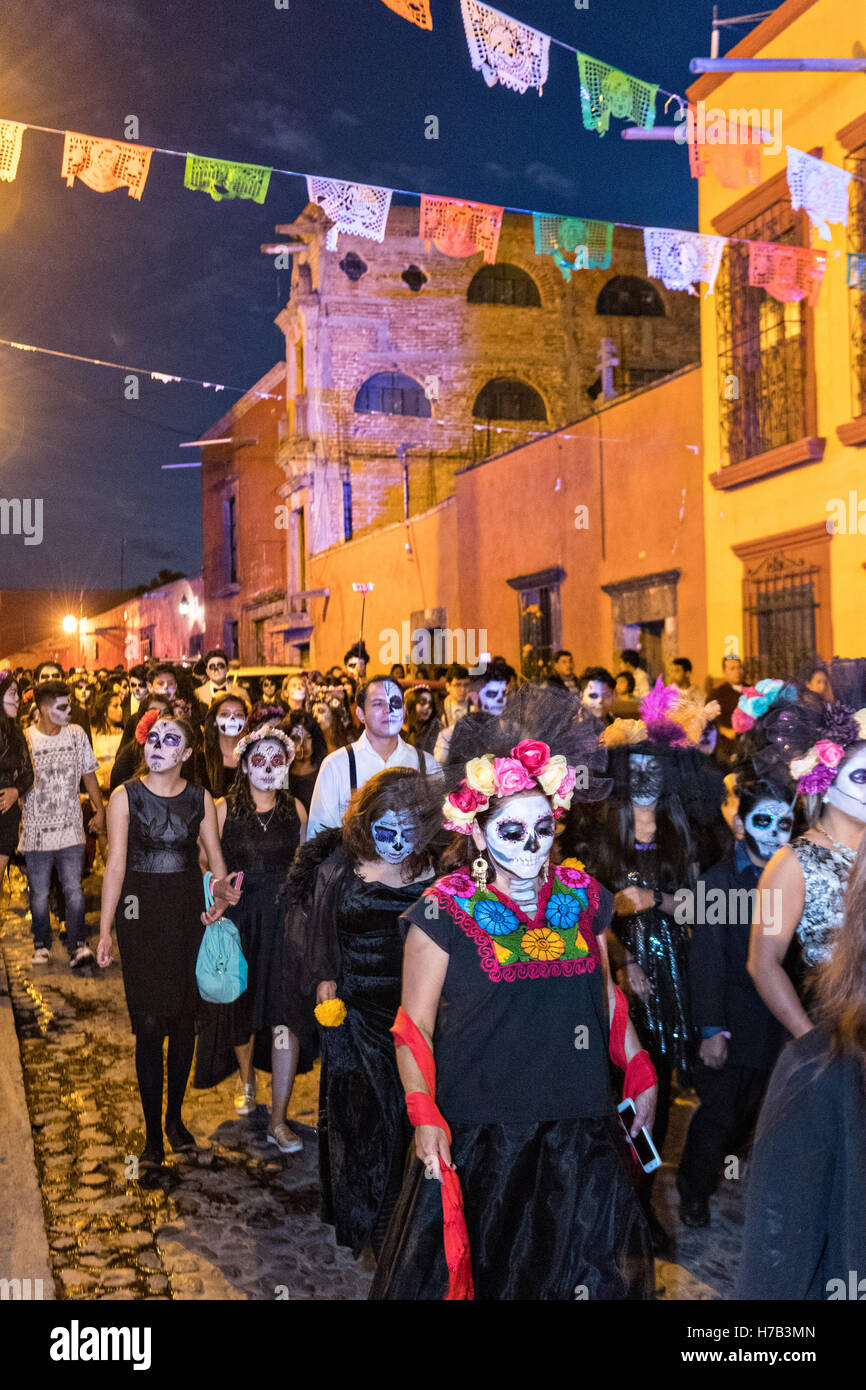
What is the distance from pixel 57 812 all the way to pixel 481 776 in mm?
5967

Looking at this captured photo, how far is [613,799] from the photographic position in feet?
17.3

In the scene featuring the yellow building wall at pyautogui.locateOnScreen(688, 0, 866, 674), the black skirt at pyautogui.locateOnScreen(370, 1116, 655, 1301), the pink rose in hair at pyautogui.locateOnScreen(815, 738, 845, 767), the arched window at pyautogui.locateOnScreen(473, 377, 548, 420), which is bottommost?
the black skirt at pyautogui.locateOnScreen(370, 1116, 655, 1301)

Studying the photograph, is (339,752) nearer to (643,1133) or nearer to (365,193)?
(643,1133)

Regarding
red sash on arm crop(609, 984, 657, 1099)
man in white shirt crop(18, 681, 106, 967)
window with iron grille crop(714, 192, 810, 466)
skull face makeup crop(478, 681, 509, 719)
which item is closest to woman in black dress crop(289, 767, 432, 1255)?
red sash on arm crop(609, 984, 657, 1099)

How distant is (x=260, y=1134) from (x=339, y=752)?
179 cm

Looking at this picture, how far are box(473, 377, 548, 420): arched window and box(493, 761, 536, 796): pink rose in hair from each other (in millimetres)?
26484

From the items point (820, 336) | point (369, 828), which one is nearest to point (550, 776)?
point (369, 828)

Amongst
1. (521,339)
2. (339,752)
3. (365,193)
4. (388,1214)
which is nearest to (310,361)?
(521,339)

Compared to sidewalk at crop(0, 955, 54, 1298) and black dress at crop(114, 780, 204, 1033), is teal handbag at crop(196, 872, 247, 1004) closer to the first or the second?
black dress at crop(114, 780, 204, 1033)

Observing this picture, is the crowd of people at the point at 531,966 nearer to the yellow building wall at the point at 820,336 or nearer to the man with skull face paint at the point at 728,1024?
the man with skull face paint at the point at 728,1024

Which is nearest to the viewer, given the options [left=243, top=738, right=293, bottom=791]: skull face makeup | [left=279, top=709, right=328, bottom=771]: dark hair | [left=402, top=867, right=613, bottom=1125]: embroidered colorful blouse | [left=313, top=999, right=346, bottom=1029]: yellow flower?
[left=402, top=867, right=613, bottom=1125]: embroidered colorful blouse

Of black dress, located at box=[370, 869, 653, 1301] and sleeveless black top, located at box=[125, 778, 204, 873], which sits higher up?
sleeveless black top, located at box=[125, 778, 204, 873]

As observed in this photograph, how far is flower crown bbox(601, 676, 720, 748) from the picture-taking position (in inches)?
213

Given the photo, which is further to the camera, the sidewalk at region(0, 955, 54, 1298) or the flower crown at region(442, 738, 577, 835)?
the sidewalk at region(0, 955, 54, 1298)
